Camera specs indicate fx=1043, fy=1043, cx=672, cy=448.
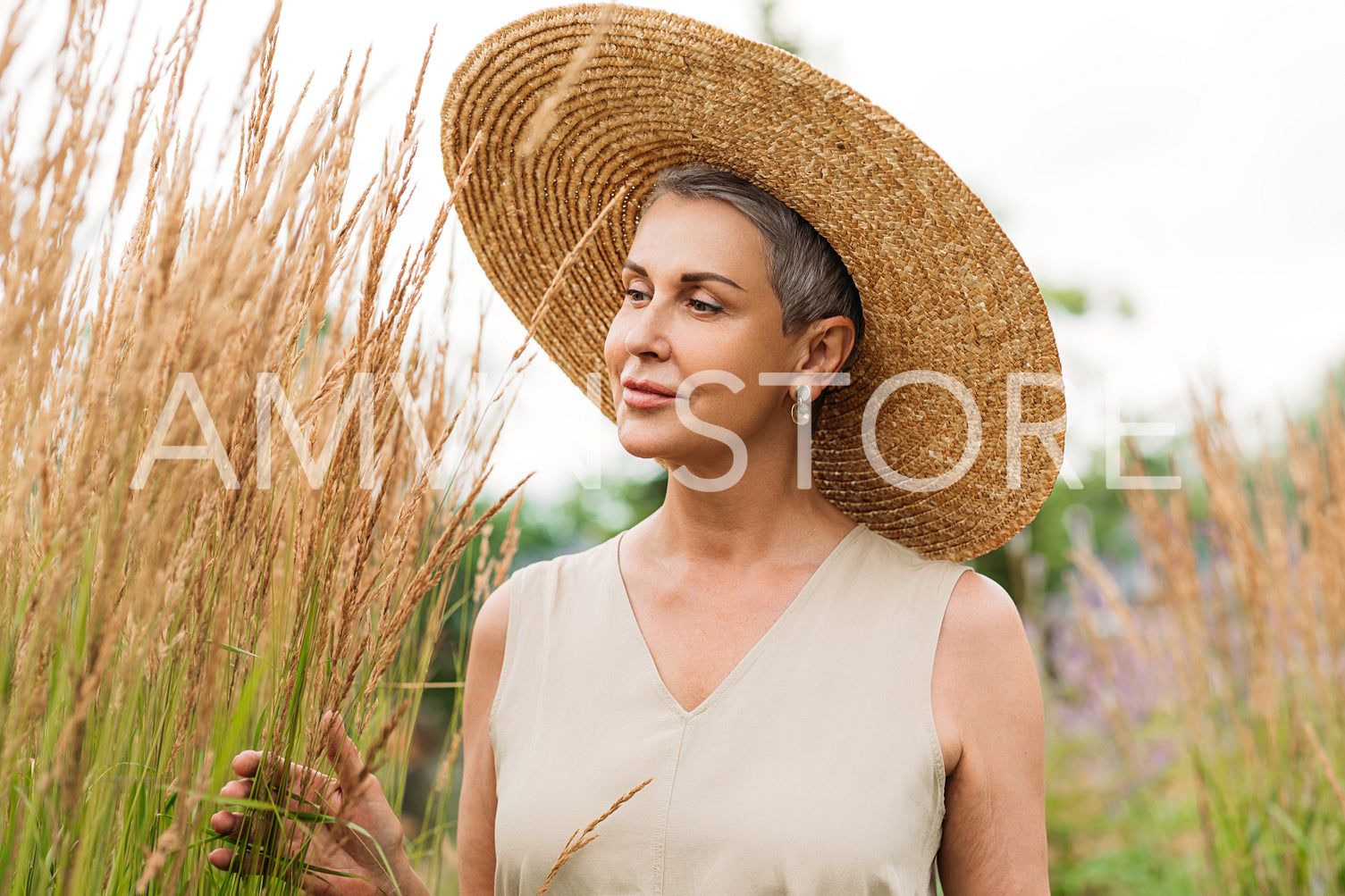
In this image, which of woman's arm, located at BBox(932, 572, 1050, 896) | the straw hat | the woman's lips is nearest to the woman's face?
the woman's lips

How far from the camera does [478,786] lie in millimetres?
1697

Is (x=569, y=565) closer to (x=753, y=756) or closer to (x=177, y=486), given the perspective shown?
(x=753, y=756)

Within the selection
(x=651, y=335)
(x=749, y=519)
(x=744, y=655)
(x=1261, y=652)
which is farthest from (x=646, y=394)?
(x=1261, y=652)

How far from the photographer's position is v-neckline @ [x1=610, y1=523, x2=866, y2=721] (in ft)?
5.05

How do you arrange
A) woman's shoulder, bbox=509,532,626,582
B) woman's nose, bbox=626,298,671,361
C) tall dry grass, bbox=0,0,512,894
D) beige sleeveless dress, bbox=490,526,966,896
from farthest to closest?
woman's shoulder, bbox=509,532,626,582 < woman's nose, bbox=626,298,671,361 < beige sleeveless dress, bbox=490,526,966,896 < tall dry grass, bbox=0,0,512,894

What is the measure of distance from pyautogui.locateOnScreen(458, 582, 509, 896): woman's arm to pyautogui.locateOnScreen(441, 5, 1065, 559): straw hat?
577mm

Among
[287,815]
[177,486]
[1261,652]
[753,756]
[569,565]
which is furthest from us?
[1261,652]

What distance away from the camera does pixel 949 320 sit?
5.44 feet

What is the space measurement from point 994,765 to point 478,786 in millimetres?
808

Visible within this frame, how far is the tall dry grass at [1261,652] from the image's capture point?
8.44 ft

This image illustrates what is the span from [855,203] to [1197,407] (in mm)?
1619

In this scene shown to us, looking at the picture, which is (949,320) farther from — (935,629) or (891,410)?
(935,629)

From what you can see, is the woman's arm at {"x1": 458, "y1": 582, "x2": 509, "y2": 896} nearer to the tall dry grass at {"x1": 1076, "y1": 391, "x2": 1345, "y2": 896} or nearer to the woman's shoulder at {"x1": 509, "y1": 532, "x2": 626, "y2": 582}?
the woman's shoulder at {"x1": 509, "y1": 532, "x2": 626, "y2": 582}

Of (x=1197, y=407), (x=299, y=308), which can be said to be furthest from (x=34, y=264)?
(x=1197, y=407)
